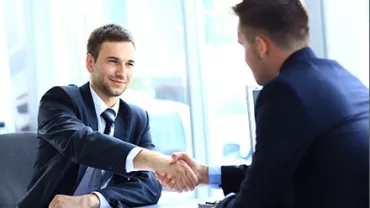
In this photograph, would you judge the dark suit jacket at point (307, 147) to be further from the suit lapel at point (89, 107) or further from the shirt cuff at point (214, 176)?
the suit lapel at point (89, 107)

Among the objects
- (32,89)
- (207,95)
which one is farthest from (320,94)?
(32,89)

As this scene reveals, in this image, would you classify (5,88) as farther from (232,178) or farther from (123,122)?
(232,178)

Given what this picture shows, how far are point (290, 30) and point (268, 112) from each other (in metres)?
0.27

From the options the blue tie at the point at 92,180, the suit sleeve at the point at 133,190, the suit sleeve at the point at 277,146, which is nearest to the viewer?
the suit sleeve at the point at 277,146

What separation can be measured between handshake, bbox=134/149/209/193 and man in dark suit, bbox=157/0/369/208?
1.74 ft

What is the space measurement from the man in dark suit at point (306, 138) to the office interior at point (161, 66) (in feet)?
4.61

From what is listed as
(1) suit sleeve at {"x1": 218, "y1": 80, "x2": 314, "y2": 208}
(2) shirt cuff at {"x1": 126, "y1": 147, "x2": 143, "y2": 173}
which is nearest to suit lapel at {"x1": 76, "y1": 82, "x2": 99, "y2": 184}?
(2) shirt cuff at {"x1": 126, "y1": 147, "x2": 143, "y2": 173}

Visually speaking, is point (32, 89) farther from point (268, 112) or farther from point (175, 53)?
point (268, 112)

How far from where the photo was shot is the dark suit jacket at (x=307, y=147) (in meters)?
1.43

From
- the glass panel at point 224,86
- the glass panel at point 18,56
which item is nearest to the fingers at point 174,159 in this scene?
the glass panel at point 224,86

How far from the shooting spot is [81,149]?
85.0 inches

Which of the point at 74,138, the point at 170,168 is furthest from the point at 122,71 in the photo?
the point at 170,168

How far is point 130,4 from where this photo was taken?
352cm

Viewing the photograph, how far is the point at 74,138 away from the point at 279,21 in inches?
37.2
